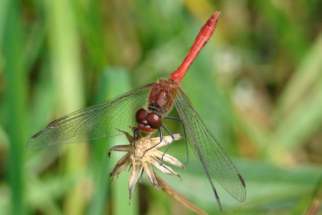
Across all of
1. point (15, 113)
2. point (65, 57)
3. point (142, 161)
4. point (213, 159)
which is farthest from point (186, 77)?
point (142, 161)

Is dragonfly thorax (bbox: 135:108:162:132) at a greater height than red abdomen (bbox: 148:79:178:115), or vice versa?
red abdomen (bbox: 148:79:178:115)

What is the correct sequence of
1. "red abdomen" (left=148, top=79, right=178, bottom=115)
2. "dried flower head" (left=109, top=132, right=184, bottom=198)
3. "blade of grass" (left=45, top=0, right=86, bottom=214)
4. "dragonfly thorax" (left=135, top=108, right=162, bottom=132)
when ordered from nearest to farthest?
"dried flower head" (left=109, top=132, right=184, bottom=198)
"dragonfly thorax" (left=135, top=108, right=162, bottom=132)
"red abdomen" (left=148, top=79, right=178, bottom=115)
"blade of grass" (left=45, top=0, right=86, bottom=214)

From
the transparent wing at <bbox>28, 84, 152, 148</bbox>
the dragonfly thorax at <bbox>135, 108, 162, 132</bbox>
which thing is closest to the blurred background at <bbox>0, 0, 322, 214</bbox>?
the transparent wing at <bbox>28, 84, 152, 148</bbox>

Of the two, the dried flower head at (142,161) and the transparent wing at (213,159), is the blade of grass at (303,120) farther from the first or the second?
the dried flower head at (142,161)

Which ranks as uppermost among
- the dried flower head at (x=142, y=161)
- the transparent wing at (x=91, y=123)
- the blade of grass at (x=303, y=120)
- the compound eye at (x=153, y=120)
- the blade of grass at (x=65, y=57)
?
the blade of grass at (x=65, y=57)

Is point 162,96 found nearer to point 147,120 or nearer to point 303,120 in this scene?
point 147,120

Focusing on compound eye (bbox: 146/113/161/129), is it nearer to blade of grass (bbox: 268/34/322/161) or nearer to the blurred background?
the blurred background

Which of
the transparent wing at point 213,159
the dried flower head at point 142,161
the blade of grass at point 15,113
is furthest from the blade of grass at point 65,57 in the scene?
the dried flower head at point 142,161

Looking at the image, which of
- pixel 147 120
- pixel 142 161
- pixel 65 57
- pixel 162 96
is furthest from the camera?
pixel 65 57
